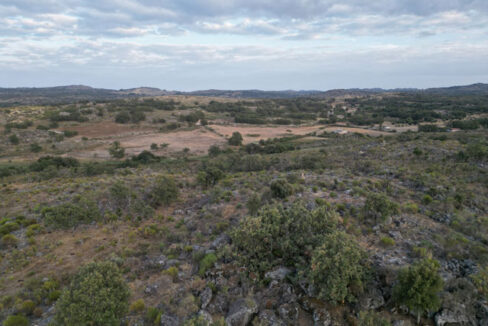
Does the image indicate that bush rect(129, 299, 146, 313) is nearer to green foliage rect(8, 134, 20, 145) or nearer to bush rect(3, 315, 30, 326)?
bush rect(3, 315, 30, 326)

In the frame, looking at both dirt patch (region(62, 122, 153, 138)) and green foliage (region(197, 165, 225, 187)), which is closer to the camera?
green foliage (region(197, 165, 225, 187))

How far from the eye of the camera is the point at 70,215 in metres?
14.2

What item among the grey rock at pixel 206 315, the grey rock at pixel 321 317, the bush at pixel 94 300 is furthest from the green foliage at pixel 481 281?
the bush at pixel 94 300

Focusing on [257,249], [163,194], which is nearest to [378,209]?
[257,249]

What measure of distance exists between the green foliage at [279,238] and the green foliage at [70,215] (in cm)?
932

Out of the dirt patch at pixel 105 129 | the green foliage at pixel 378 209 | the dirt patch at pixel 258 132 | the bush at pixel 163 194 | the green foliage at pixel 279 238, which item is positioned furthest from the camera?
the dirt patch at pixel 258 132

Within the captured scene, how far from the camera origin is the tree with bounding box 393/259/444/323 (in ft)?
23.5

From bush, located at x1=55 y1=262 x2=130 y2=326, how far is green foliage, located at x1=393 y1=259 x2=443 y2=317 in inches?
316

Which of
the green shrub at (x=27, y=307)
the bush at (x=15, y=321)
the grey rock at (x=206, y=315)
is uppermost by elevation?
the grey rock at (x=206, y=315)

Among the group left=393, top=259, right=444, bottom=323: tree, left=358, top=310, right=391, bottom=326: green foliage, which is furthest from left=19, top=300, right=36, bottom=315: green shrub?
left=393, top=259, right=444, bottom=323: tree

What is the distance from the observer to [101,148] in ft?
163

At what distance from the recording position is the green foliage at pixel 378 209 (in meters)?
12.4

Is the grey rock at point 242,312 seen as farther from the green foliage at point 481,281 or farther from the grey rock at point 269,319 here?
the green foliage at point 481,281

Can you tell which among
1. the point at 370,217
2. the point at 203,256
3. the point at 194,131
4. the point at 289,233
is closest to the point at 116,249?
the point at 203,256
